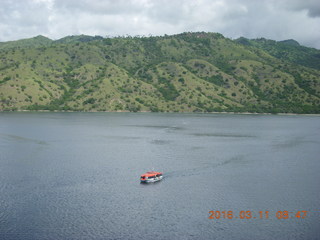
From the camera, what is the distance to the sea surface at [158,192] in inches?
2630

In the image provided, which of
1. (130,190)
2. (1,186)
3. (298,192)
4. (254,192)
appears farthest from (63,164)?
(298,192)

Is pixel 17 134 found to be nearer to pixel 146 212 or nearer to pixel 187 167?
pixel 187 167

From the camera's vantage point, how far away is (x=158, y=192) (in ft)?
298
